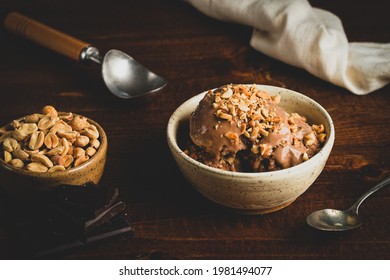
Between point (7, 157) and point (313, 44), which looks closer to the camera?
point (7, 157)

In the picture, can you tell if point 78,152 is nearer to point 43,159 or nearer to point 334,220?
point 43,159

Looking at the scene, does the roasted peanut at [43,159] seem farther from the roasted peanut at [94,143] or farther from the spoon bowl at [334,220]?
the spoon bowl at [334,220]

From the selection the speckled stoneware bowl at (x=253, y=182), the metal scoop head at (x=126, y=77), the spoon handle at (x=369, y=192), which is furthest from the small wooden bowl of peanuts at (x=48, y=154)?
the spoon handle at (x=369, y=192)

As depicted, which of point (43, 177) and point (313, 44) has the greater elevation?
point (313, 44)

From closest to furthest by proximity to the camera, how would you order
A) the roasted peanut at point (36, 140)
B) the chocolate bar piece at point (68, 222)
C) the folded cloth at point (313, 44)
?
the chocolate bar piece at point (68, 222) < the roasted peanut at point (36, 140) < the folded cloth at point (313, 44)

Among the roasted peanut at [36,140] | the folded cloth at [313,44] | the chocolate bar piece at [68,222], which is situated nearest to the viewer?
the chocolate bar piece at [68,222]

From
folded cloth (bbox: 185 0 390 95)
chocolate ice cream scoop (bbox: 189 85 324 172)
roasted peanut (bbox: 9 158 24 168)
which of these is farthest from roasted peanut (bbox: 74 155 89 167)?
folded cloth (bbox: 185 0 390 95)

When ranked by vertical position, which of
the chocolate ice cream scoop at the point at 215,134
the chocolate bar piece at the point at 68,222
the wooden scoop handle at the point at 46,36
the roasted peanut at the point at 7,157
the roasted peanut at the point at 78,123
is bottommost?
the chocolate bar piece at the point at 68,222

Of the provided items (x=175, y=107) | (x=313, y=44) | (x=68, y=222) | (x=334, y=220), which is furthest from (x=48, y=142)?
(x=313, y=44)

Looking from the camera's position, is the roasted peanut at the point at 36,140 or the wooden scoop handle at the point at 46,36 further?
the wooden scoop handle at the point at 46,36
